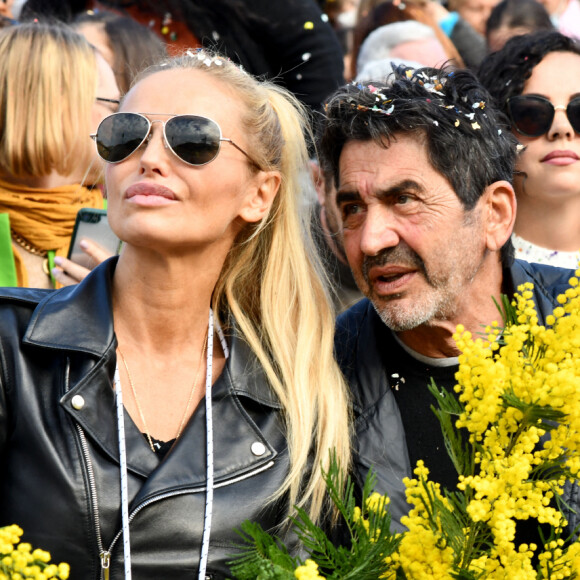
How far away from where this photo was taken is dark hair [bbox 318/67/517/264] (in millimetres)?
3211

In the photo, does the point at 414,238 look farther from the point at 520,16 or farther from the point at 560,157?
the point at 520,16

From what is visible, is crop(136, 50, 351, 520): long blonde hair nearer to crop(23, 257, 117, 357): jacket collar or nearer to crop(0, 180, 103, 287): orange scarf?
crop(23, 257, 117, 357): jacket collar

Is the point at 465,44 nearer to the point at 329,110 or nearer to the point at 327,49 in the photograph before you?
the point at 327,49

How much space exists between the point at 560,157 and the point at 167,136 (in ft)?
5.91

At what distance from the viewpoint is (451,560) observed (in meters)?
1.82

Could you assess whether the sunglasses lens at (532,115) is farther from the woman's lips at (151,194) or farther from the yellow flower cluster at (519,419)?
the yellow flower cluster at (519,419)

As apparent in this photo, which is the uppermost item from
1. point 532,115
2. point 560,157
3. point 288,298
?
point 532,115

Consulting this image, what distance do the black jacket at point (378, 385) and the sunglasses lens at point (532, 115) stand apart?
0.62 m

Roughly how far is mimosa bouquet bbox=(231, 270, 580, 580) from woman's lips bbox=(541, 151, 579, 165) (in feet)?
7.08

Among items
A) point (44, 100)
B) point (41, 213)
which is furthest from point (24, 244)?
point (44, 100)

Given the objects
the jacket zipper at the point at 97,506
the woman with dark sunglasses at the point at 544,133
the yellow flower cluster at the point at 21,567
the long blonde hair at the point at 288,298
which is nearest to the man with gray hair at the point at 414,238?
the long blonde hair at the point at 288,298

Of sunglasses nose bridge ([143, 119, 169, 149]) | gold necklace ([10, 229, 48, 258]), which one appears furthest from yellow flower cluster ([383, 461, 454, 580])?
gold necklace ([10, 229, 48, 258])

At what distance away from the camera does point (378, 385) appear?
10.6 feet

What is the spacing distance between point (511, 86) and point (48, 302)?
2170 mm
